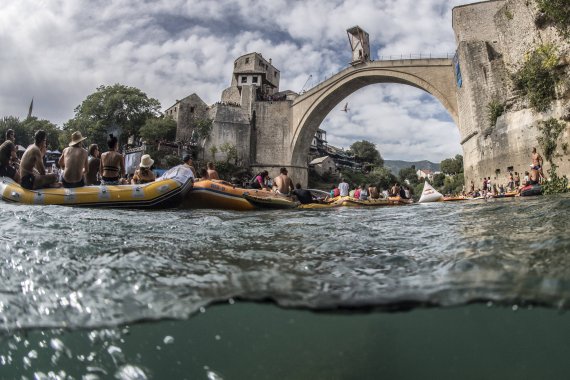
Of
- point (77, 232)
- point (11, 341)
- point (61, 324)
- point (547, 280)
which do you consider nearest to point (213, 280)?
point (61, 324)

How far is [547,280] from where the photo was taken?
184cm

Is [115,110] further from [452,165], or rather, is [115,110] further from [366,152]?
[452,165]

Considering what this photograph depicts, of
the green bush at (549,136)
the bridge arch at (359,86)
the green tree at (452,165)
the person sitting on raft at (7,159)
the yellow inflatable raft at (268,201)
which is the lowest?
the yellow inflatable raft at (268,201)

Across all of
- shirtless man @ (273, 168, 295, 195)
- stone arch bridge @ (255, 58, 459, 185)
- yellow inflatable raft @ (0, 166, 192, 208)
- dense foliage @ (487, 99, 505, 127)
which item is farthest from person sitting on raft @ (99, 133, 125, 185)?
stone arch bridge @ (255, 58, 459, 185)

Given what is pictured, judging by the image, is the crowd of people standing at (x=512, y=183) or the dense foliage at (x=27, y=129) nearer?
the crowd of people standing at (x=512, y=183)

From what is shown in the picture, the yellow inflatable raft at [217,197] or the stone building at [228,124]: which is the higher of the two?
the stone building at [228,124]

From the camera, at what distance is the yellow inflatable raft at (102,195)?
6094 millimetres

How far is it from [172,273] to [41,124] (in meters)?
56.4

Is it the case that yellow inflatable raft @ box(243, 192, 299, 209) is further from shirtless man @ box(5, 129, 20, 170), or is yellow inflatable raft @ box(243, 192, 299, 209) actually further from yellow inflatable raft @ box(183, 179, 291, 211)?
shirtless man @ box(5, 129, 20, 170)

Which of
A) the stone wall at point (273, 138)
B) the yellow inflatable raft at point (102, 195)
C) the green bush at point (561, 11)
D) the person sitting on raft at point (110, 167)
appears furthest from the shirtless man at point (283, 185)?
the stone wall at point (273, 138)

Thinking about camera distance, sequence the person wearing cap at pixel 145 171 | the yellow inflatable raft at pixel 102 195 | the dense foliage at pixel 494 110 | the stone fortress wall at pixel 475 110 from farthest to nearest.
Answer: the dense foliage at pixel 494 110, the stone fortress wall at pixel 475 110, the person wearing cap at pixel 145 171, the yellow inflatable raft at pixel 102 195

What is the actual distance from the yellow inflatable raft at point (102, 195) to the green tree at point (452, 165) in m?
60.0

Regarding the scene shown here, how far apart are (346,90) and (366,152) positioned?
38.0 meters

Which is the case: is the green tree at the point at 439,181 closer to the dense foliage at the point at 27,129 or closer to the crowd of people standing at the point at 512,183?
the crowd of people standing at the point at 512,183
